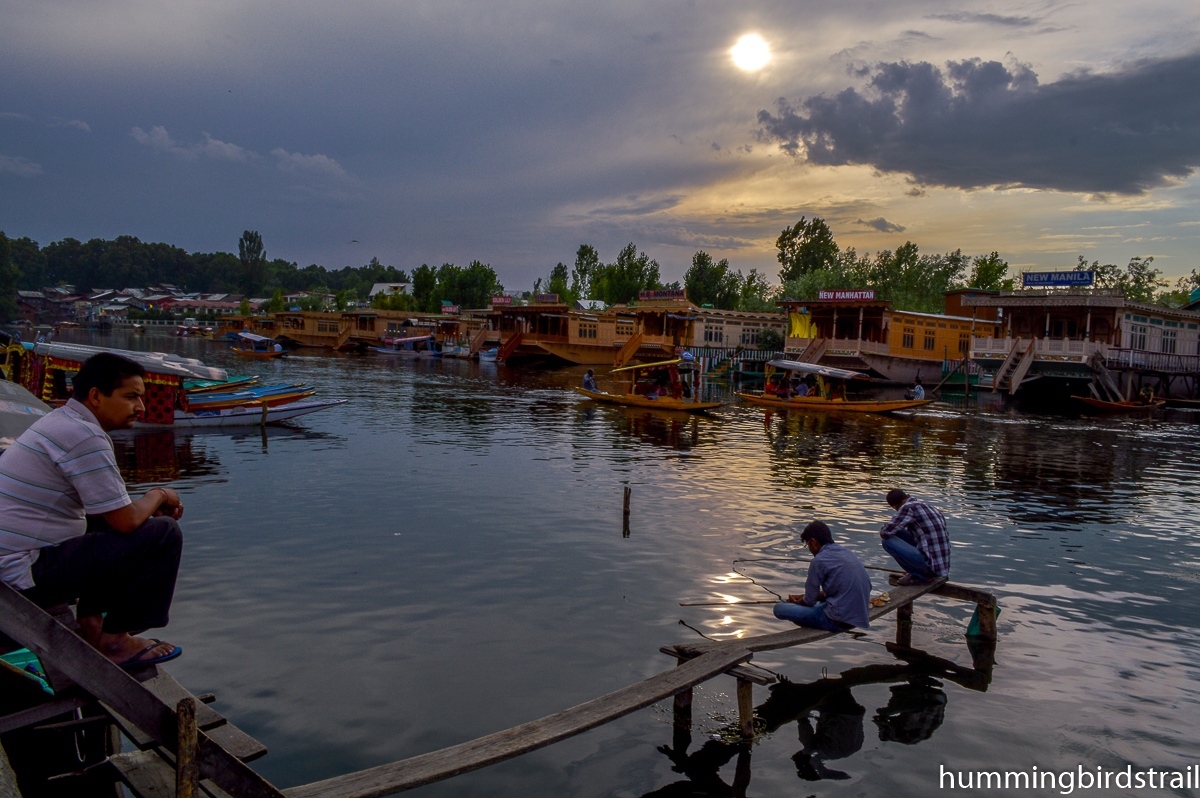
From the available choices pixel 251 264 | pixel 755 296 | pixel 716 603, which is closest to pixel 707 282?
pixel 755 296

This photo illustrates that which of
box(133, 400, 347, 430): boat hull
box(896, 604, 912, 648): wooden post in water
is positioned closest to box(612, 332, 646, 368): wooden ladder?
box(133, 400, 347, 430): boat hull

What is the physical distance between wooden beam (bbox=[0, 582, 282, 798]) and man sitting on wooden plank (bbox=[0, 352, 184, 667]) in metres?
0.48

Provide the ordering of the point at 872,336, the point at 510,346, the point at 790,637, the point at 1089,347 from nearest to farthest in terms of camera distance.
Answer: the point at 790,637
the point at 1089,347
the point at 872,336
the point at 510,346

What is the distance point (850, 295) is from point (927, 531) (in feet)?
155

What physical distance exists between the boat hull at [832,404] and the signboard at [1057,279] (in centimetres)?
2133

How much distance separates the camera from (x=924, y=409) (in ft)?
127

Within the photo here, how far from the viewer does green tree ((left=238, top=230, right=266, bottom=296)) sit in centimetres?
19462

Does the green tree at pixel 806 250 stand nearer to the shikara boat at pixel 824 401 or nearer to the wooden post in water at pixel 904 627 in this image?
the shikara boat at pixel 824 401

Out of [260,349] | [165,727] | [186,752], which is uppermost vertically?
[165,727]

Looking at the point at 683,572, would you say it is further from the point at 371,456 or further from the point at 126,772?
the point at 371,456

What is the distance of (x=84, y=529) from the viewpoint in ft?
14.4

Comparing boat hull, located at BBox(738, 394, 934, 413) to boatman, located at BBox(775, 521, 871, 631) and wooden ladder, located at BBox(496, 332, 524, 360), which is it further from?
wooden ladder, located at BBox(496, 332, 524, 360)

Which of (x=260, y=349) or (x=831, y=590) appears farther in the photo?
(x=260, y=349)

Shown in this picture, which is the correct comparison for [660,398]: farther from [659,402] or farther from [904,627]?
[904,627]
